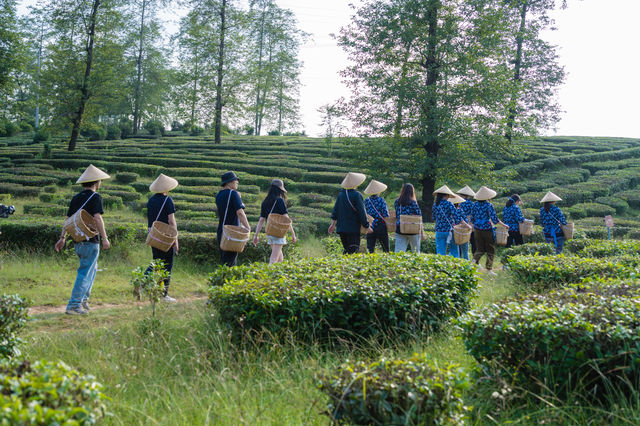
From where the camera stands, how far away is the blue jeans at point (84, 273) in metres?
6.42

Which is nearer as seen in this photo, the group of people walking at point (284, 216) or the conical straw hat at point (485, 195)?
the group of people walking at point (284, 216)

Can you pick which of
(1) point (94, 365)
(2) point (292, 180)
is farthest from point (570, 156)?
(1) point (94, 365)

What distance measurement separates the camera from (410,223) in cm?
871

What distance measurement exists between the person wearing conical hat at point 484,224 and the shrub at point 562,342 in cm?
626

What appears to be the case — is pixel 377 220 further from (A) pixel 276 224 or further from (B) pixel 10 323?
(B) pixel 10 323

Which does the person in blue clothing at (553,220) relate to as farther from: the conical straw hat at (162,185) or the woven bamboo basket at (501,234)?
the conical straw hat at (162,185)

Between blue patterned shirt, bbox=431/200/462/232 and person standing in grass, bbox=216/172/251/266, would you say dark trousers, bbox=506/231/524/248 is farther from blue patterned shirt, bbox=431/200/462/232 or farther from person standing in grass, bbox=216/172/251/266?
person standing in grass, bbox=216/172/251/266

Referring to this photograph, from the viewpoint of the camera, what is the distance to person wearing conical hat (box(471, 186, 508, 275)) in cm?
1012

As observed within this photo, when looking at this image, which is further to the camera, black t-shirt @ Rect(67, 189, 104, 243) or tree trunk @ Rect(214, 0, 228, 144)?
tree trunk @ Rect(214, 0, 228, 144)

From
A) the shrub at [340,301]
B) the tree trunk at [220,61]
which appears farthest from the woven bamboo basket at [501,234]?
the tree trunk at [220,61]

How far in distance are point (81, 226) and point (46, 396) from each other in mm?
4544

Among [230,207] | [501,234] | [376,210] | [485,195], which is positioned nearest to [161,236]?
[230,207]

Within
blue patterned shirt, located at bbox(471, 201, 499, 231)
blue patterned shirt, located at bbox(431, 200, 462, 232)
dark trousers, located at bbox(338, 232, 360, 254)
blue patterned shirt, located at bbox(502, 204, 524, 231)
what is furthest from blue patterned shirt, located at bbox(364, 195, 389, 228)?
blue patterned shirt, located at bbox(502, 204, 524, 231)

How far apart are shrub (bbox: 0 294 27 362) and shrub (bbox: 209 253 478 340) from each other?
165 cm
